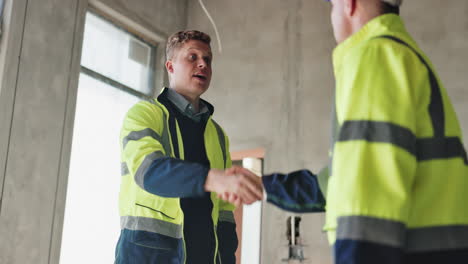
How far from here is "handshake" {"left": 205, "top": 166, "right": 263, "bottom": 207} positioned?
1.57m

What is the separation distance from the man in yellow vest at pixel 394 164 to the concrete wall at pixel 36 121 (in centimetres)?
355

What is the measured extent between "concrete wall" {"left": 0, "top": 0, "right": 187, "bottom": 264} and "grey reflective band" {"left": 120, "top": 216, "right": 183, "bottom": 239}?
8.27ft

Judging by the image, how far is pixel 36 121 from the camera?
14.1 ft

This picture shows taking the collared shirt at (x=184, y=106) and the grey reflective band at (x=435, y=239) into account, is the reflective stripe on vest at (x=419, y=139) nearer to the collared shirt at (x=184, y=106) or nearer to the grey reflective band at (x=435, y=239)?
the grey reflective band at (x=435, y=239)

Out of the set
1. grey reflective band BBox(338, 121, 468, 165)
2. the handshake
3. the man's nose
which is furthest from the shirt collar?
the man's nose

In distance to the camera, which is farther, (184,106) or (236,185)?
(184,106)

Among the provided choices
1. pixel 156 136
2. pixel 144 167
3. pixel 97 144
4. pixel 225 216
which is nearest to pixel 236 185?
pixel 144 167

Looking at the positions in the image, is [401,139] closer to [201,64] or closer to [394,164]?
[394,164]

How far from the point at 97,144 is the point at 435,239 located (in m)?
4.25

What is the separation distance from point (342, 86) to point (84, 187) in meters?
4.01

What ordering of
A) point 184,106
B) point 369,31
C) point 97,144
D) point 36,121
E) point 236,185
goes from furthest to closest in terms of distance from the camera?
point 97,144 < point 36,121 < point 184,106 < point 236,185 < point 369,31

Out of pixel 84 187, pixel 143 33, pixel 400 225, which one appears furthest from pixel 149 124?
pixel 143 33

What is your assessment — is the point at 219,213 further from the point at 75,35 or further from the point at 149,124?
the point at 75,35

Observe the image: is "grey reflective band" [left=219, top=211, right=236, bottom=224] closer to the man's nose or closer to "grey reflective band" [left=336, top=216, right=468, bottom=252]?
the man's nose
